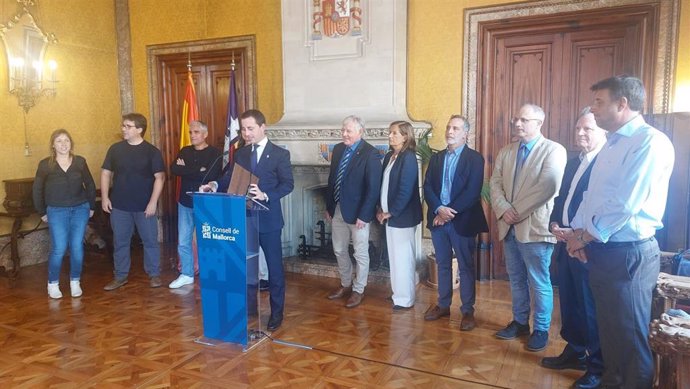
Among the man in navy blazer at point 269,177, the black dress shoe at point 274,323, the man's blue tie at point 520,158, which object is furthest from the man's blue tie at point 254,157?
the man's blue tie at point 520,158

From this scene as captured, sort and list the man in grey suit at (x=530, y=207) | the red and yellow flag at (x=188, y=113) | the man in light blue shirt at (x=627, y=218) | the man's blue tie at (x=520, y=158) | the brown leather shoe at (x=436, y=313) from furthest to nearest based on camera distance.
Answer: the red and yellow flag at (x=188, y=113) < the brown leather shoe at (x=436, y=313) < the man's blue tie at (x=520, y=158) < the man in grey suit at (x=530, y=207) < the man in light blue shirt at (x=627, y=218)

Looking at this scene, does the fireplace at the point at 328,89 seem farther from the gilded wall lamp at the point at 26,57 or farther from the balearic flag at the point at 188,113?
the gilded wall lamp at the point at 26,57

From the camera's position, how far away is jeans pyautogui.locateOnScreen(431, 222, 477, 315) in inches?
145

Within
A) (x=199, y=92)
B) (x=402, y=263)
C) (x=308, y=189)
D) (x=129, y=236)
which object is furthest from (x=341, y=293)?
(x=199, y=92)

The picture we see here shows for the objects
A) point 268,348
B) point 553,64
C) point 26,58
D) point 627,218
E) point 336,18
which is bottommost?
point 268,348

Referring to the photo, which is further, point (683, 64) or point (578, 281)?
point (683, 64)

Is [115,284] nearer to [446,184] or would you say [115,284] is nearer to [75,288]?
[75,288]

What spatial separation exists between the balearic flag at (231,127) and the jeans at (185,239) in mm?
637

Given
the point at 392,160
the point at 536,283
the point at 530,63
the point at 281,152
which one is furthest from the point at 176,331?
the point at 530,63

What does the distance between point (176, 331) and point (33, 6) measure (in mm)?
4035

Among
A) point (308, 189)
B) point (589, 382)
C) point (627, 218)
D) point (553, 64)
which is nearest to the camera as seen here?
point (627, 218)

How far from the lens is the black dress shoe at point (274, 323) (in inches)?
144

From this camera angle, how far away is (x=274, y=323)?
3.66 metres

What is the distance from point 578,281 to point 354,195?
5.83ft
